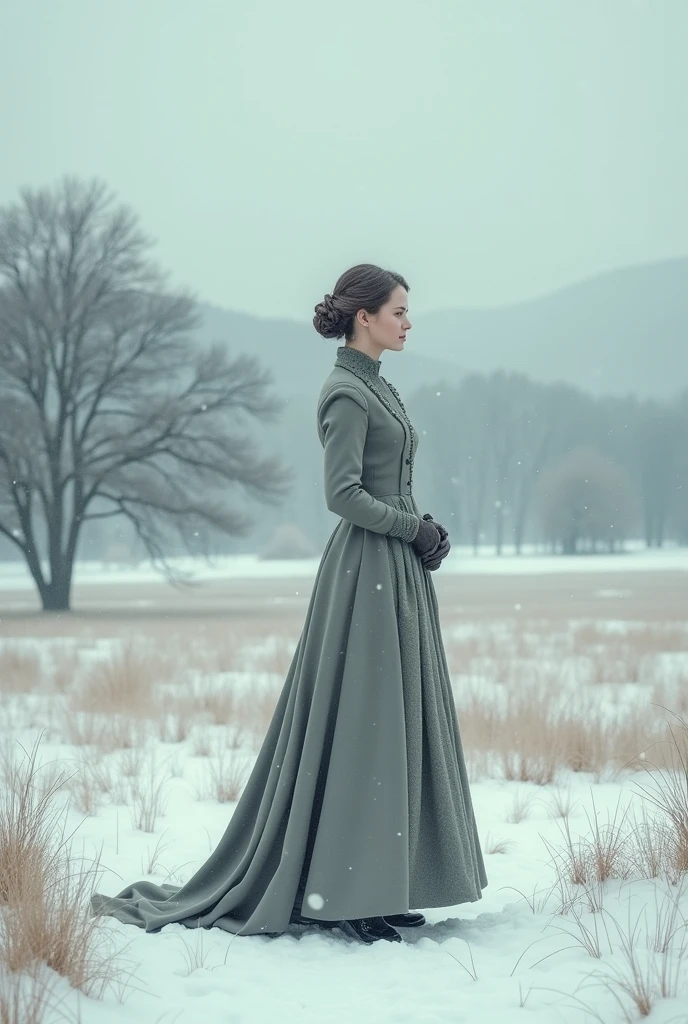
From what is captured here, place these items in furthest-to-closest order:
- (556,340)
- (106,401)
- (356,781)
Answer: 1. (556,340)
2. (106,401)
3. (356,781)

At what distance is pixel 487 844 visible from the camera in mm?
3559

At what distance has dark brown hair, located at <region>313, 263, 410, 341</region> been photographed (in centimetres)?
267

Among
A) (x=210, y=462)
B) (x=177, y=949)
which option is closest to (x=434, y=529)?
(x=177, y=949)

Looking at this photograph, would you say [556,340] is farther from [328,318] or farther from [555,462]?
[328,318]

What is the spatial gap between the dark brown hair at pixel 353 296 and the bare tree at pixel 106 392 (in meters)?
13.8

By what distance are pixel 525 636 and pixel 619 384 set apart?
42992mm

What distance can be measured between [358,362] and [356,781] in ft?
3.54

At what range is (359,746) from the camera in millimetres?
2516

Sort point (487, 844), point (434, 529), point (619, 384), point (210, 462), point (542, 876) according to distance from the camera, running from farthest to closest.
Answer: point (619, 384) → point (210, 462) → point (487, 844) → point (542, 876) → point (434, 529)

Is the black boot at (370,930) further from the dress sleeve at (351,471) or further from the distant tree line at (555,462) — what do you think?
the distant tree line at (555,462)

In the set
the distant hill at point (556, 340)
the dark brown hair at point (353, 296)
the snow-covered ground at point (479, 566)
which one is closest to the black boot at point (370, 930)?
the dark brown hair at point (353, 296)

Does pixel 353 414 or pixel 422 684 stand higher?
pixel 353 414

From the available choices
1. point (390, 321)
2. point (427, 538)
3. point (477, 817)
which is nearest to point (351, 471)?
point (427, 538)

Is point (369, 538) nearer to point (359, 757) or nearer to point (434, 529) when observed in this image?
point (434, 529)
